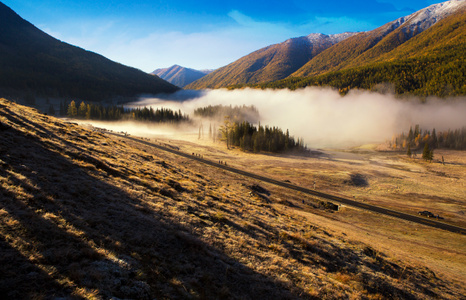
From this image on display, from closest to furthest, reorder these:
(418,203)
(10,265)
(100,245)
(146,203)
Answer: (10,265) < (100,245) < (146,203) < (418,203)

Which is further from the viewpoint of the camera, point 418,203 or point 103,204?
point 418,203

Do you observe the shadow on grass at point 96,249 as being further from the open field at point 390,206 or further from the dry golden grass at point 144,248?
the open field at point 390,206

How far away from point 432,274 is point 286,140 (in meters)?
132

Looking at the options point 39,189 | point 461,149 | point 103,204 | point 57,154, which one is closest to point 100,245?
point 103,204

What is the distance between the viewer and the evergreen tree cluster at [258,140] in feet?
461

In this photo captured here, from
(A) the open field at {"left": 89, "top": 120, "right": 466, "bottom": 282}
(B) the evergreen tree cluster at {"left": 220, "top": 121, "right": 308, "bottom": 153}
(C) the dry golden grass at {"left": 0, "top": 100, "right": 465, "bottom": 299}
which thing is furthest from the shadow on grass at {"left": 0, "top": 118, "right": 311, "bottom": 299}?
(B) the evergreen tree cluster at {"left": 220, "top": 121, "right": 308, "bottom": 153}

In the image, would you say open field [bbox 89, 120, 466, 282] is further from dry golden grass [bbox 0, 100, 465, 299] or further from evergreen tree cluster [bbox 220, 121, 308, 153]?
evergreen tree cluster [bbox 220, 121, 308, 153]

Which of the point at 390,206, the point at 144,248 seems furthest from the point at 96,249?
the point at 390,206

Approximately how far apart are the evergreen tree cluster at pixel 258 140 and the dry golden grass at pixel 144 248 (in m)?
118

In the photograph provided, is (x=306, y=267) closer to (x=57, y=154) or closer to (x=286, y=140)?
(x=57, y=154)

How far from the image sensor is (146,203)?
17.2 m

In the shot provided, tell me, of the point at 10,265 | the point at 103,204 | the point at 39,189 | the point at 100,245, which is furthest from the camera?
the point at 103,204

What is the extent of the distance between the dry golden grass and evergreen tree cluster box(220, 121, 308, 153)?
118221 mm

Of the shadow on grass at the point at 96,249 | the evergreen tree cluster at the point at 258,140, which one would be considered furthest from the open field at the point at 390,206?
the evergreen tree cluster at the point at 258,140
